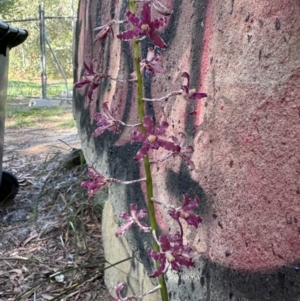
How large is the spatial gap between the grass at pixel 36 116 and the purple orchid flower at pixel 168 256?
6.02 metres

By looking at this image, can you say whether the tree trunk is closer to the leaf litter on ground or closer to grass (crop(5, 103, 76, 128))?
the leaf litter on ground

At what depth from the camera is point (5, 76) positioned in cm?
338

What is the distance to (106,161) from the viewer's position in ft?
6.35

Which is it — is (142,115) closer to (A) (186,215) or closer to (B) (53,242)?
(A) (186,215)

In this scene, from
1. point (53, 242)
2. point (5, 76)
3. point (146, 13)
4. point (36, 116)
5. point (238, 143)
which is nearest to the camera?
point (146, 13)

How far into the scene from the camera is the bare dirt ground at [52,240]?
7.63ft

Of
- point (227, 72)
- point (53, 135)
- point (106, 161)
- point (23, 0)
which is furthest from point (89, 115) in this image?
point (23, 0)

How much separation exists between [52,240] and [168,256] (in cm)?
214

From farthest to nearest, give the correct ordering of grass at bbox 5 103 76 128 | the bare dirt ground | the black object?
grass at bbox 5 103 76 128 → the black object → the bare dirt ground

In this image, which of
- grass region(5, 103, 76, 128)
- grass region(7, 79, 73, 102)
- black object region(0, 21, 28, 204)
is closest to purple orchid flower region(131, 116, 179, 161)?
black object region(0, 21, 28, 204)

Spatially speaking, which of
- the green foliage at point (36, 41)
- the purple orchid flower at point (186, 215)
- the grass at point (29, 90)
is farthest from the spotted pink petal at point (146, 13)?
the green foliage at point (36, 41)

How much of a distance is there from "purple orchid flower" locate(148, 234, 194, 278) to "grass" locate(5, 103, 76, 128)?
19.8 ft

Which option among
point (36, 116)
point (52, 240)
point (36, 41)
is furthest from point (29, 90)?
point (52, 240)

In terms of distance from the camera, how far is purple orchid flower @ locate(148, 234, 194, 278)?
869 millimetres
